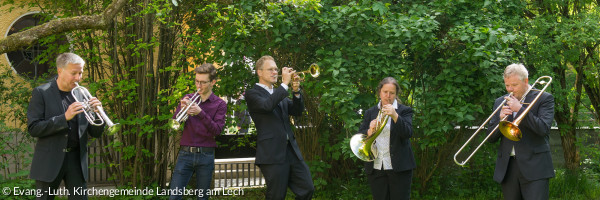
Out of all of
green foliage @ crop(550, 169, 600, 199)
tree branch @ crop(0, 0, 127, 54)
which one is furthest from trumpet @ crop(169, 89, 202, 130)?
green foliage @ crop(550, 169, 600, 199)

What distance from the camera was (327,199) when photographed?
8406mm

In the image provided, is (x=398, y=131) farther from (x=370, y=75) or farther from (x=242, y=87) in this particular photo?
(x=242, y=87)

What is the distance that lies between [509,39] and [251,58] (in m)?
2.93

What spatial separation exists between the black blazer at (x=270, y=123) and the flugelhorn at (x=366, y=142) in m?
0.53

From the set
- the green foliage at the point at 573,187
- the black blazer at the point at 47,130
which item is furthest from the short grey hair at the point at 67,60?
the green foliage at the point at 573,187

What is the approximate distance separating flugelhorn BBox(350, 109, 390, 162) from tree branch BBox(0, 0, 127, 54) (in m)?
3.22

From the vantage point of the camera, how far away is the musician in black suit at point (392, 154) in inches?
209

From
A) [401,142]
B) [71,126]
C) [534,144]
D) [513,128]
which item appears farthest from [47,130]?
[534,144]

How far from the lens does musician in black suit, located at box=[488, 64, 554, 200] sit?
4727mm

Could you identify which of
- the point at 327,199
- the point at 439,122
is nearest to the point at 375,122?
the point at 439,122

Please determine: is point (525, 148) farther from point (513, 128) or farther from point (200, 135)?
point (200, 135)

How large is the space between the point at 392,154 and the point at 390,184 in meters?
0.27

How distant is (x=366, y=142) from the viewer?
5.28 m

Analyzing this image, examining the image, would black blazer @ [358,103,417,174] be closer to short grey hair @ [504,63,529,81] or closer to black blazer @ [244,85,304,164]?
black blazer @ [244,85,304,164]
